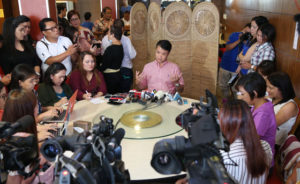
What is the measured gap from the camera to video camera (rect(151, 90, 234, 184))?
100 centimetres

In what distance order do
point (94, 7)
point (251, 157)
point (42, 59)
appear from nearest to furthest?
point (251, 157) → point (42, 59) → point (94, 7)

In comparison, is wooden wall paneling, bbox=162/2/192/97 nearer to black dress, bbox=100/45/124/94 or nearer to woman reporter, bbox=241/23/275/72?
black dress, bbox=100/45/124/94

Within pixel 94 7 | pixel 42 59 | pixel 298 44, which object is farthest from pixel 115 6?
pixel 298 44

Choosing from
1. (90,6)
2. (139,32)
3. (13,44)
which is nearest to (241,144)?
(13,44)

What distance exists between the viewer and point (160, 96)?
2891 millimetres

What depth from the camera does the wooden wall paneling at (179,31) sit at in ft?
13.7

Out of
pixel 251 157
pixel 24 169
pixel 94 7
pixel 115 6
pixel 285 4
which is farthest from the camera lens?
pixel 94 7

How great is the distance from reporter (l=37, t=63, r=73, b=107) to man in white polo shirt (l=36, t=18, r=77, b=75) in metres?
0.51

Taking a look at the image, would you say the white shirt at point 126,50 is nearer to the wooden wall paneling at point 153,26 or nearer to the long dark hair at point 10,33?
the wooden wall paneling at point 153,26

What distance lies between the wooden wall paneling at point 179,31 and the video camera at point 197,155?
3.37 m

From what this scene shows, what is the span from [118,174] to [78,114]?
63.5 inches

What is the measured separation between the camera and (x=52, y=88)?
2895mm

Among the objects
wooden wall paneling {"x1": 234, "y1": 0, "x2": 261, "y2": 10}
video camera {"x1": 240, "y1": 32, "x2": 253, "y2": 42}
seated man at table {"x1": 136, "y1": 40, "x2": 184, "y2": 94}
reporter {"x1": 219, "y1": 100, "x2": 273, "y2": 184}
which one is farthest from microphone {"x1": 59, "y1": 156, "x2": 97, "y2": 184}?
wooden wall paneling {"x1": 234, "y1": 0, "x2": 261, "y2": 10}

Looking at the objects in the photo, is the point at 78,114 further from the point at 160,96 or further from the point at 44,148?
the point at 44,148
